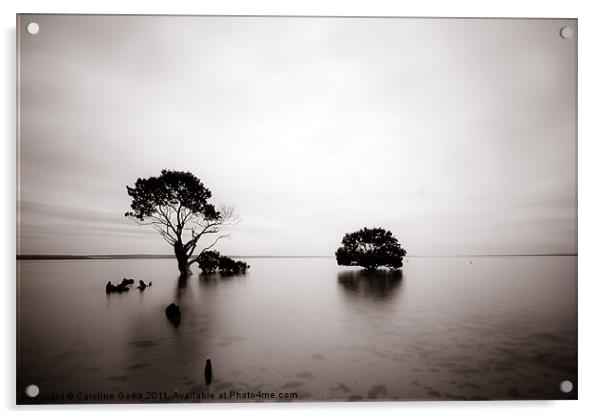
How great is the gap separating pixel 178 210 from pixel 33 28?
404 cm

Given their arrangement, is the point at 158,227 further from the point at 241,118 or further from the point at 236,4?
the point at 236,4

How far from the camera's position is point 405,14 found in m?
4.09

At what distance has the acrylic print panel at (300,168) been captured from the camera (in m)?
3.78

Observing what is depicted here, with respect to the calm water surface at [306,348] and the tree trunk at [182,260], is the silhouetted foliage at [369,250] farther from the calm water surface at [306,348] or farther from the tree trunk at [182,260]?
the tree trunk at [182,260]

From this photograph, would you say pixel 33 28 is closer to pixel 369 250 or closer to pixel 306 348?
pixel 306 348

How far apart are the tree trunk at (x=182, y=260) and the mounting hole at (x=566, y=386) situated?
7869mm

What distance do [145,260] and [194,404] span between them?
381cm

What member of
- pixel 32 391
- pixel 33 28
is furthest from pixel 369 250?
pixel 33 28

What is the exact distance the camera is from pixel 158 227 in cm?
565

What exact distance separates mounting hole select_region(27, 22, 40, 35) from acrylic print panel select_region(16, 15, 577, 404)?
0.03 m

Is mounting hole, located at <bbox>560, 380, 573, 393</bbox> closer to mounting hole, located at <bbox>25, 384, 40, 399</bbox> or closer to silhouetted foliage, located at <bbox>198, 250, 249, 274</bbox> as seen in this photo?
silhouetted foliage, located at <bbox>198, 250, 249, 274</bbox>

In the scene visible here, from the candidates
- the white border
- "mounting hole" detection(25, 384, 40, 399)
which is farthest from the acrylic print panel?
the white border

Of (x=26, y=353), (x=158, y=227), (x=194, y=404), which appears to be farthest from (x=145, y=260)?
(x=194, y=404)

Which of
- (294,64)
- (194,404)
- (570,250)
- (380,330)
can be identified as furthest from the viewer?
(380,330)
